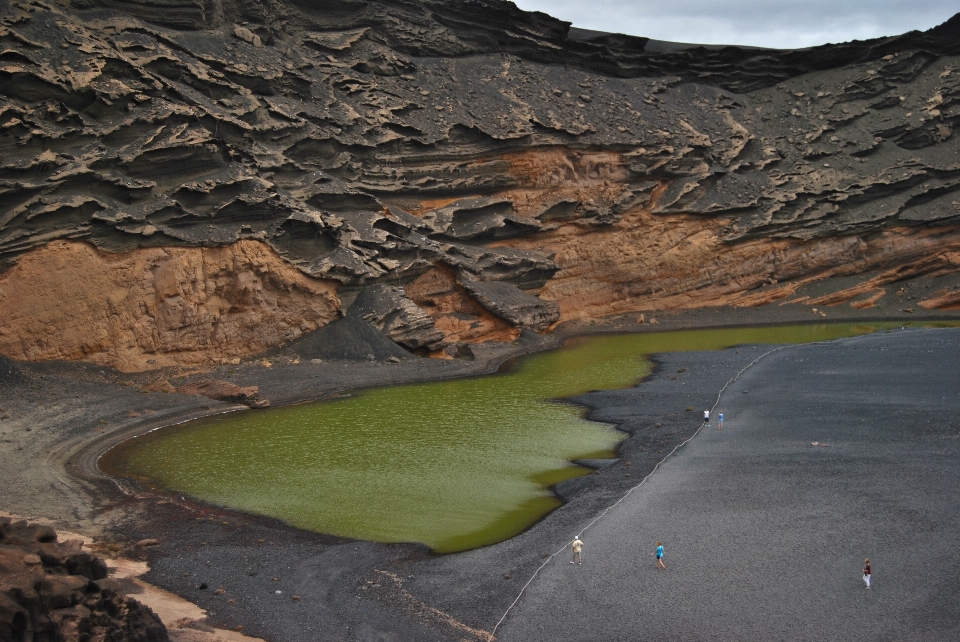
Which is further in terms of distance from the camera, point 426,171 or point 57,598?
point 426,171

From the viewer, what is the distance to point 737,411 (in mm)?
24047

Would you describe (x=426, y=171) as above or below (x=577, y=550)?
above

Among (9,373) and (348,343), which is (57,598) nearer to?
(9,373)

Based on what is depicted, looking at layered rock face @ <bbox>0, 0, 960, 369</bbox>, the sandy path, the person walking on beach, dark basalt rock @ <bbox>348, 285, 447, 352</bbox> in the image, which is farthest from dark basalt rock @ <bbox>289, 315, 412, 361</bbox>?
the person walking on beach

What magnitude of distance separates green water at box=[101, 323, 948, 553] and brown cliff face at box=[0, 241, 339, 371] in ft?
20.3

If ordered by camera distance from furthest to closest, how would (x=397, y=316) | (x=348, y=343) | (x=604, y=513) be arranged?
(x=397, y=316)
(x=348, y=343)
(x=604, y=513)

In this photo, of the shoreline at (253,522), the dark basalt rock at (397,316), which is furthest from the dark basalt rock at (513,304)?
the shoreline at (253,522)

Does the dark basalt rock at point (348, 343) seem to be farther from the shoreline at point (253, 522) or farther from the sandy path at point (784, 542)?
the sandy path at point (784, 542)

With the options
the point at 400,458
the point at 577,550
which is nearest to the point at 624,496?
the point at 577,550

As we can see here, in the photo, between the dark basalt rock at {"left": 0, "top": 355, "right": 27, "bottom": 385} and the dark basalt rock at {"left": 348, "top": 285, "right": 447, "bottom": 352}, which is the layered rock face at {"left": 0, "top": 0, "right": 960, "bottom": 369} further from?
the dark basalt rock at {"left": 0, "top": 355, "right": 27, "bottom": 385}

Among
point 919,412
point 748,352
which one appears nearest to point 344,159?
point 748,352

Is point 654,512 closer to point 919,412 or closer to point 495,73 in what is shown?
point 919,412

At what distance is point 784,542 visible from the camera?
13469 mm

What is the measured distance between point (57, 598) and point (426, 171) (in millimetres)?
36127
